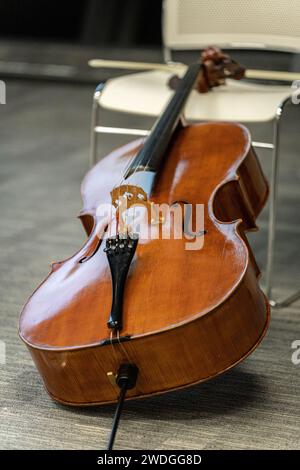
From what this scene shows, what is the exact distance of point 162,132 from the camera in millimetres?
1835

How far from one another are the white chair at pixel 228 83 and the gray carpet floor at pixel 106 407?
312mm

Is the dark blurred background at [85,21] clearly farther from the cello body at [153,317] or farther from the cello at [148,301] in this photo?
the cello body at [153,317]

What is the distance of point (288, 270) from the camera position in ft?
Answer: 7.44

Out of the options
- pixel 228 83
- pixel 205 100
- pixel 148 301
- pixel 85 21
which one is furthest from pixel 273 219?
pixel 85 21

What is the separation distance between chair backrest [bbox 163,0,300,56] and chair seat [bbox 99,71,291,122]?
0.45 ft

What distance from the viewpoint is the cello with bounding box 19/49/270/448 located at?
4.42 ft

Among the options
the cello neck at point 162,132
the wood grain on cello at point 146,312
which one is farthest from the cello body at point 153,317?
the cello neck at point 162,132

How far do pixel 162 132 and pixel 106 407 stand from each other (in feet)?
2.02

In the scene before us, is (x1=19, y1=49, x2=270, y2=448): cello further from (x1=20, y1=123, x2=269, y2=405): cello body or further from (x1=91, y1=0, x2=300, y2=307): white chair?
(x1=91, y1=0, x2=300, y2=307): white chair

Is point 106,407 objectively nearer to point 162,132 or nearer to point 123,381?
point 123,381

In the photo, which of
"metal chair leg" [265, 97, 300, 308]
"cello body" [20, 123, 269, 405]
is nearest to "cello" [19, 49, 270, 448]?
"cello body" [20, 123, 269, 405]

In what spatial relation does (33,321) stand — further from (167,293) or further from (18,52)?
(18,52)

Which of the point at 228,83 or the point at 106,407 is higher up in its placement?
the point at 228,83

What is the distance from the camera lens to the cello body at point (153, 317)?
4.42 ft
